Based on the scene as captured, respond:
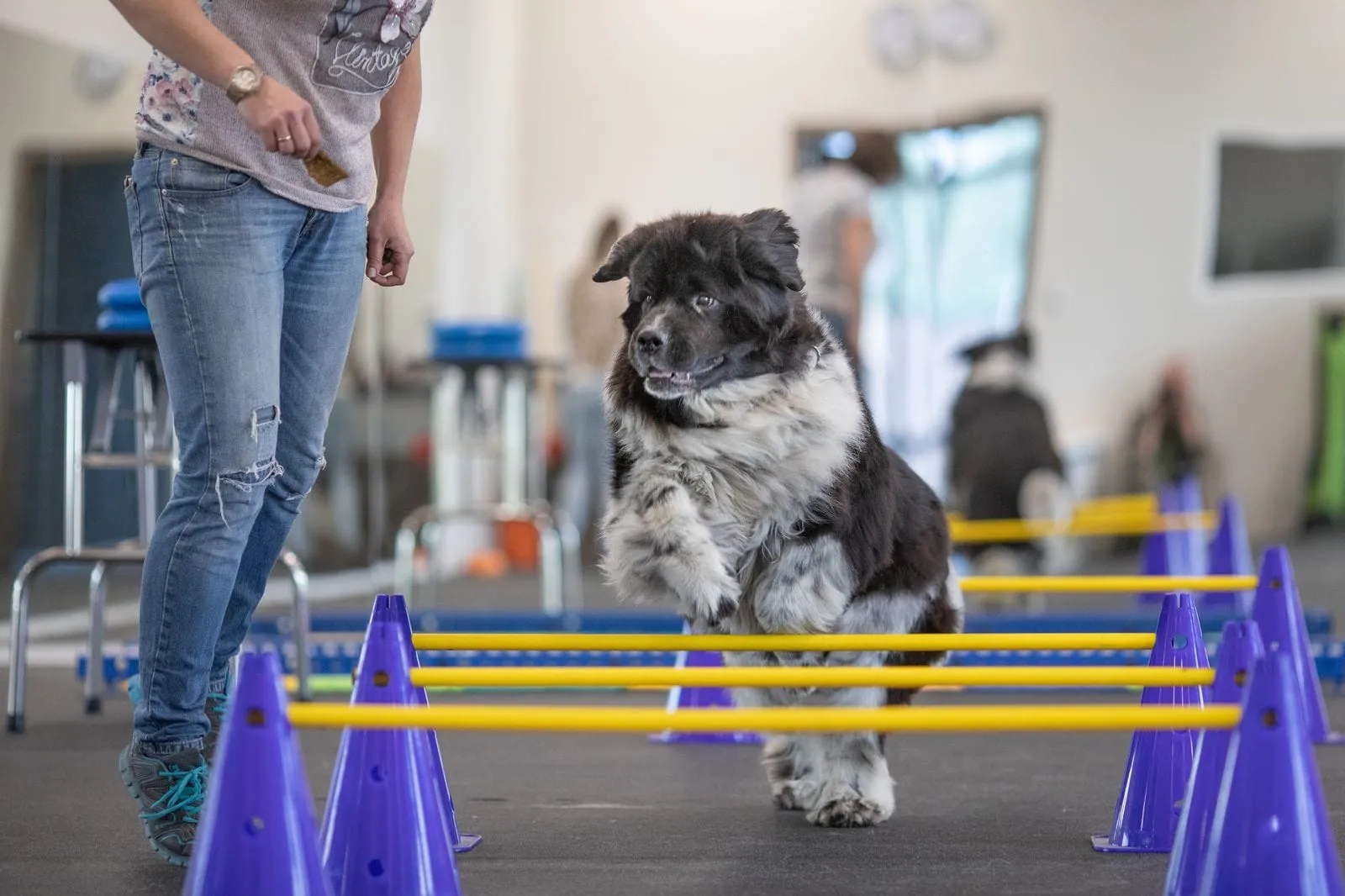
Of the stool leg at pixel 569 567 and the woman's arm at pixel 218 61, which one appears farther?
the stool leg at pixel 569 567

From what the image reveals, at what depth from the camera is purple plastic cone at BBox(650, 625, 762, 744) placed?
3715mm

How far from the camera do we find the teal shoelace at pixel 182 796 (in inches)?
92.2

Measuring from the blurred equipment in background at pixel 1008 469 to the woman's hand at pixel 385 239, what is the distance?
467cm

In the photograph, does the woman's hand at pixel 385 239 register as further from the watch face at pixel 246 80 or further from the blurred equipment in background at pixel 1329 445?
the blurred equipment in background at pixel 1329 445

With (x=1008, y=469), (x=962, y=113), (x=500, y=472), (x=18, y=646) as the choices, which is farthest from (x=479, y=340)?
(x=962, y=113)

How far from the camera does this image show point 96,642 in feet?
14.0

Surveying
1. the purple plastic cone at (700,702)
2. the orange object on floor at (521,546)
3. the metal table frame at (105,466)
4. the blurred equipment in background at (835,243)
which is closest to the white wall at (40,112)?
the metal table frame at (105,466)

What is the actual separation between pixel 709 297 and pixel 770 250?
15 cm

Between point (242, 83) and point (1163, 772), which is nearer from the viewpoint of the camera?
point (242, 83)

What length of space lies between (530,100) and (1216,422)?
529 cm

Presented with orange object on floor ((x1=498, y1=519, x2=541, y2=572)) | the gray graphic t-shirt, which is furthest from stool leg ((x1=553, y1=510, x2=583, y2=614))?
the gray graphic t-shirt

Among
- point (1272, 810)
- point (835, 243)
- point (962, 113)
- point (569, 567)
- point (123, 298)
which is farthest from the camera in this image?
point (962, 113)

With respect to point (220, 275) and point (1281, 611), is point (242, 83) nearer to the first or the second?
point (220, 275)

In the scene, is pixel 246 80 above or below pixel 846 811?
above
